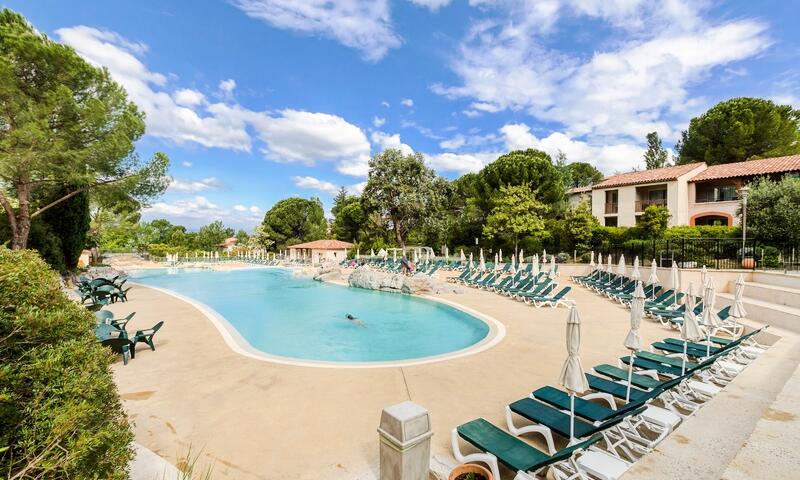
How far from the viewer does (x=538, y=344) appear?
25.3 ft

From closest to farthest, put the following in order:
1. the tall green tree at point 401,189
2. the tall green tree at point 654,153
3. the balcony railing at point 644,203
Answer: the balcony railing at point 644,203, the tall green tree at point 401,189, the tall green tree at point 654,153

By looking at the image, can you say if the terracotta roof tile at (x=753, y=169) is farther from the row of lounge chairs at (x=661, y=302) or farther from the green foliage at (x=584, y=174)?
the green foliage at (x=584, y=174)

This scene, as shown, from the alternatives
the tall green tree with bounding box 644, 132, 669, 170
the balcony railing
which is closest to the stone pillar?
the balcony railing

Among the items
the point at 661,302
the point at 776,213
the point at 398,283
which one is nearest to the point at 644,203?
the point at 776,213

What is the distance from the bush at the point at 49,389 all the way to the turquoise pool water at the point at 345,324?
19.9 feet

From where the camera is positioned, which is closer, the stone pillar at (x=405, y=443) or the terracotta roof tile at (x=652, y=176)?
the stone pillar at (x=405, y=443)

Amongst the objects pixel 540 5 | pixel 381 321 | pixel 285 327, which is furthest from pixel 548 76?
pixel 285 327

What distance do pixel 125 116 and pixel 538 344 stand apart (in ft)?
67.2

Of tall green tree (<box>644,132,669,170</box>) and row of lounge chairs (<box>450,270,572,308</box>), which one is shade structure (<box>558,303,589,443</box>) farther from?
tall green tree (<box>644,132,669,170</box>)

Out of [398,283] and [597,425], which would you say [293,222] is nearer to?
[398,283]

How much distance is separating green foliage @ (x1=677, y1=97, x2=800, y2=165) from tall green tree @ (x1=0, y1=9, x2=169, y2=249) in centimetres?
4399

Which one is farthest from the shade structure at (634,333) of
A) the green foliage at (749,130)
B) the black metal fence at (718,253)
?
the green foliage at (749,130)

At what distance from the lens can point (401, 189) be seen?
34344mm

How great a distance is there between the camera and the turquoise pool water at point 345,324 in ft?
30.2
